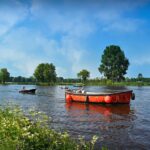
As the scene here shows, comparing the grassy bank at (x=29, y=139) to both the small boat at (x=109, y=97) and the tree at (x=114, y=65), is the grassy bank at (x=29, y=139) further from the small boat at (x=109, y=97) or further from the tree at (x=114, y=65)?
the tree at (x=114, y=65)

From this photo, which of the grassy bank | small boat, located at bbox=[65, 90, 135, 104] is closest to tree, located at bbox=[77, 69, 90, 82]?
small boat, located at bbox=[65, 90, 135, 104]

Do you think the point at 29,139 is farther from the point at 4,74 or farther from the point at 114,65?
the point at 4,74

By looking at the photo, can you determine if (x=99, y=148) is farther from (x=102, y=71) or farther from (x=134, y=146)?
(x=102, y=71)

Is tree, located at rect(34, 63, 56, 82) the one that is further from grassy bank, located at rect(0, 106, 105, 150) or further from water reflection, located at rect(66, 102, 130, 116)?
grassy bank, located at rect(0, 106, 105, 150)

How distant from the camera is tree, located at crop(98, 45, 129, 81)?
439ft

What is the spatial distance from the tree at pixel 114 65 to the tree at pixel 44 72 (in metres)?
30.9

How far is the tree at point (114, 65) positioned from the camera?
133750mm

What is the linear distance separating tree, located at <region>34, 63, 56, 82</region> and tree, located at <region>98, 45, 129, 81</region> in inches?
1218

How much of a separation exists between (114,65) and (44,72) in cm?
3886

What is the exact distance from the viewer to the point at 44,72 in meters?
152

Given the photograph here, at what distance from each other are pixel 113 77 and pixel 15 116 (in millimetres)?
123635

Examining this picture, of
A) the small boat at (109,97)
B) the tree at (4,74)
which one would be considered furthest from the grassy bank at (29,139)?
the tree at (4,74)

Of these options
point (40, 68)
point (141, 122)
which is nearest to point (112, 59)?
point (40, 68)

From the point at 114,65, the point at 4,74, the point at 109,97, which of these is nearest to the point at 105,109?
the point at 109,97
